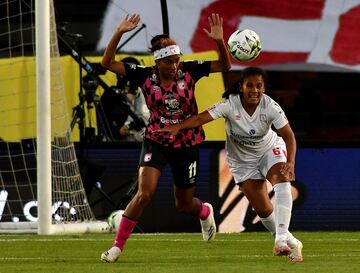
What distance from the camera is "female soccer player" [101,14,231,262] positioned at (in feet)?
38.0

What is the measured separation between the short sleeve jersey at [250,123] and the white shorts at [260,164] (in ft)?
0.14

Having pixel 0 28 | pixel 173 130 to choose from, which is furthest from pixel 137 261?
pixel 0 28

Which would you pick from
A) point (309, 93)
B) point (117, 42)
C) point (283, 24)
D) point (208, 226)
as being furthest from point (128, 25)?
point (309, 93)

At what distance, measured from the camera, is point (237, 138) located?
1202cm

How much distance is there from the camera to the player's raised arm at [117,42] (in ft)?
38.3

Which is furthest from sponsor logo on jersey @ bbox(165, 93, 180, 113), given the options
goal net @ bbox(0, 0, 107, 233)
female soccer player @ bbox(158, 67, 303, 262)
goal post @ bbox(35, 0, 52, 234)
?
goal net @ bbox(0, 0, 107, 233)

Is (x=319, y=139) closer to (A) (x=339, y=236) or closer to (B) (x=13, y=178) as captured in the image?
(A) (x=339, y=236)

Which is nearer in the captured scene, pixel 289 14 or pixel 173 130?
pixel 173 130

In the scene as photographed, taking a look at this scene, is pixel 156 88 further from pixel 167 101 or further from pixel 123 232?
pixel 123 232

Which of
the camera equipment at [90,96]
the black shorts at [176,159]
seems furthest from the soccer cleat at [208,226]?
the camera equipment at [90,96]

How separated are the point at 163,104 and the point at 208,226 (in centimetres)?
223

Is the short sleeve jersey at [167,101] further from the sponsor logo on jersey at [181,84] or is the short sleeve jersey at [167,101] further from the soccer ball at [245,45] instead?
Answer: the soccer ball at [245,45]

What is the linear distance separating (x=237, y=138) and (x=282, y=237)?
1.13 meters

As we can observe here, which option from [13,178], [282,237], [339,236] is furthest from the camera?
[13,178]
